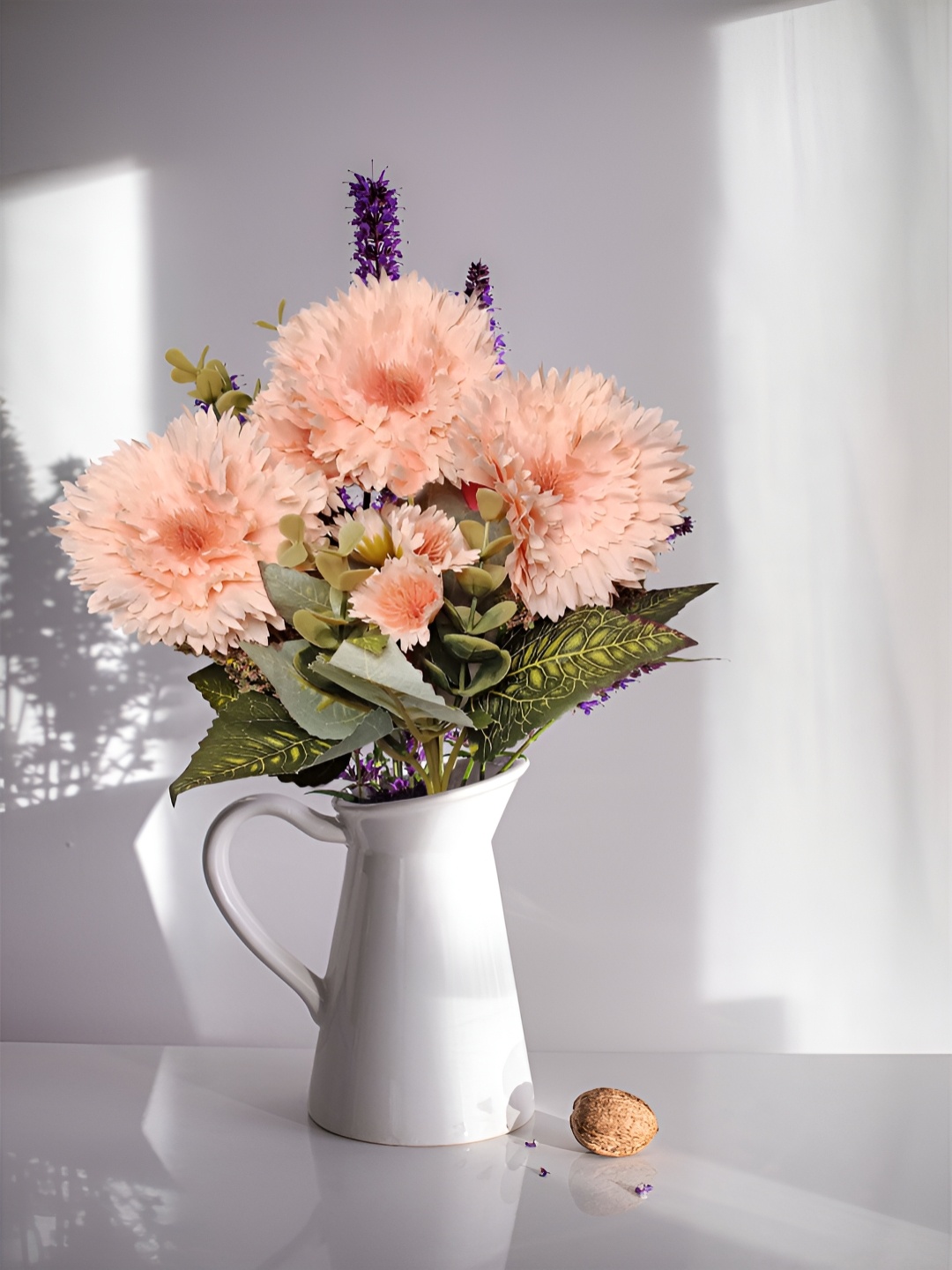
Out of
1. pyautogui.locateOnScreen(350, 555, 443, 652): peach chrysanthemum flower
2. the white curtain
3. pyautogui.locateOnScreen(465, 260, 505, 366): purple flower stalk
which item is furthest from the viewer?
the white curtain

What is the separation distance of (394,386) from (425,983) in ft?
1.12

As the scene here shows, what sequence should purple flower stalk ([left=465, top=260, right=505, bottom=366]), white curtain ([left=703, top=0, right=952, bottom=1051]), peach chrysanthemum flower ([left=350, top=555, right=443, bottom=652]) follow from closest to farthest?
1. peach chrysanthemum flower ([left=350, top=555, right=443, bottom=652])
2. purple flower stalk ([left=465, top=260, right=505, bottom=366])
3. white curtain ([left=703, top=0, right=952, bottom=1051])

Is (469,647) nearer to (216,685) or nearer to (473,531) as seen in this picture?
(473,531)

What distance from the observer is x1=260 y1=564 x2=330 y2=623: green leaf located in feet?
1.67

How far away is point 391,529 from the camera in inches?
20.2

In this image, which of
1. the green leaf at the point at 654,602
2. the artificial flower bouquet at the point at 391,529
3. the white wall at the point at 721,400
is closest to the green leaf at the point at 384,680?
the artificial flower bouquet at the point at 391,529

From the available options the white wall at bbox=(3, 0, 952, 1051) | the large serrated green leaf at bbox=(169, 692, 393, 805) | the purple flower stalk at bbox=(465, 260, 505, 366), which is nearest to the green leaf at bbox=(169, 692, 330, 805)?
the large serrated green leaf at bbox=(169, 692, 393, 805)

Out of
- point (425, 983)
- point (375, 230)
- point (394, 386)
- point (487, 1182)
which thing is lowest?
point (487, 1182)

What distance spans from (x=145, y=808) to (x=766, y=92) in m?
0.96

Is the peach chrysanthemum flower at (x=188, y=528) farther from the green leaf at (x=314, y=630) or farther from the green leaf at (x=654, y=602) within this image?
the green leaf at (x=654, y=602)

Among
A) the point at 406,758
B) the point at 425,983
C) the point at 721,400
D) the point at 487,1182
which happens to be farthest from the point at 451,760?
the point at 721,400

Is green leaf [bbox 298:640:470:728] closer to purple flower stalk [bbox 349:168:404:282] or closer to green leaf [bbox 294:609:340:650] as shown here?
green leaf [bbox 294:609:340:650]

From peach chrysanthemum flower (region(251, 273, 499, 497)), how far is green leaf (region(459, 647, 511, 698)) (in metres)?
0.10

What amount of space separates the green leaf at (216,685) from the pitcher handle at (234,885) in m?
0.08
